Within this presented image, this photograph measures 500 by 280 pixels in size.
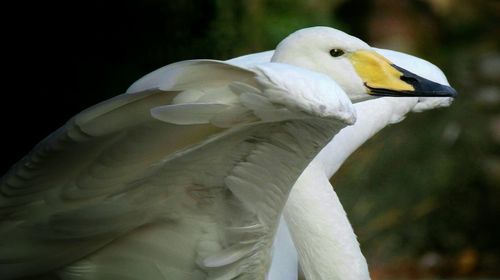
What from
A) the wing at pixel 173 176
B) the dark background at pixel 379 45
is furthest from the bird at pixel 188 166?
the dark background at pixel 379 45

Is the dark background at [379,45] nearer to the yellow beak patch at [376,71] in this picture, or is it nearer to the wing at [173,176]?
the yellow beak patch at [376,71]

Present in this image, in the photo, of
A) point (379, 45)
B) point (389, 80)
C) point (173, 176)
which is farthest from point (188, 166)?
point (379, 45)

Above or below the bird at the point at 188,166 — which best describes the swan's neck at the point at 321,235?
below

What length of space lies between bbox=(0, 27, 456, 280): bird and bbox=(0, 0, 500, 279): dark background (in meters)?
2.80

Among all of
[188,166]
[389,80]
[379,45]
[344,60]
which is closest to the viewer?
[188,166]

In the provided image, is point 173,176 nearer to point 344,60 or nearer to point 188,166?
point 188,166

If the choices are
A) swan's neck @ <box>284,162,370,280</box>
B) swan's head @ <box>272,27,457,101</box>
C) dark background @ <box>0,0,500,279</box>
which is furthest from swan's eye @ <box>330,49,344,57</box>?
dark background @ <box>0,0,500,279</box>

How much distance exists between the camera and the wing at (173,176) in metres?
2.92

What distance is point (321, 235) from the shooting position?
12.7 feet

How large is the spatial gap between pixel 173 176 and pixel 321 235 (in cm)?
76

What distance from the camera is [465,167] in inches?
290

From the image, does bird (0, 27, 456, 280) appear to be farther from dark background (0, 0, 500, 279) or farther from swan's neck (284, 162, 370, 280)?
dark background (0, 0, 500, 279)

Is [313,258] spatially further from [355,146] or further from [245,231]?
[355,146]

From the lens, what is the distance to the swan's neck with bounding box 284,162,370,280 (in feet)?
12.7
